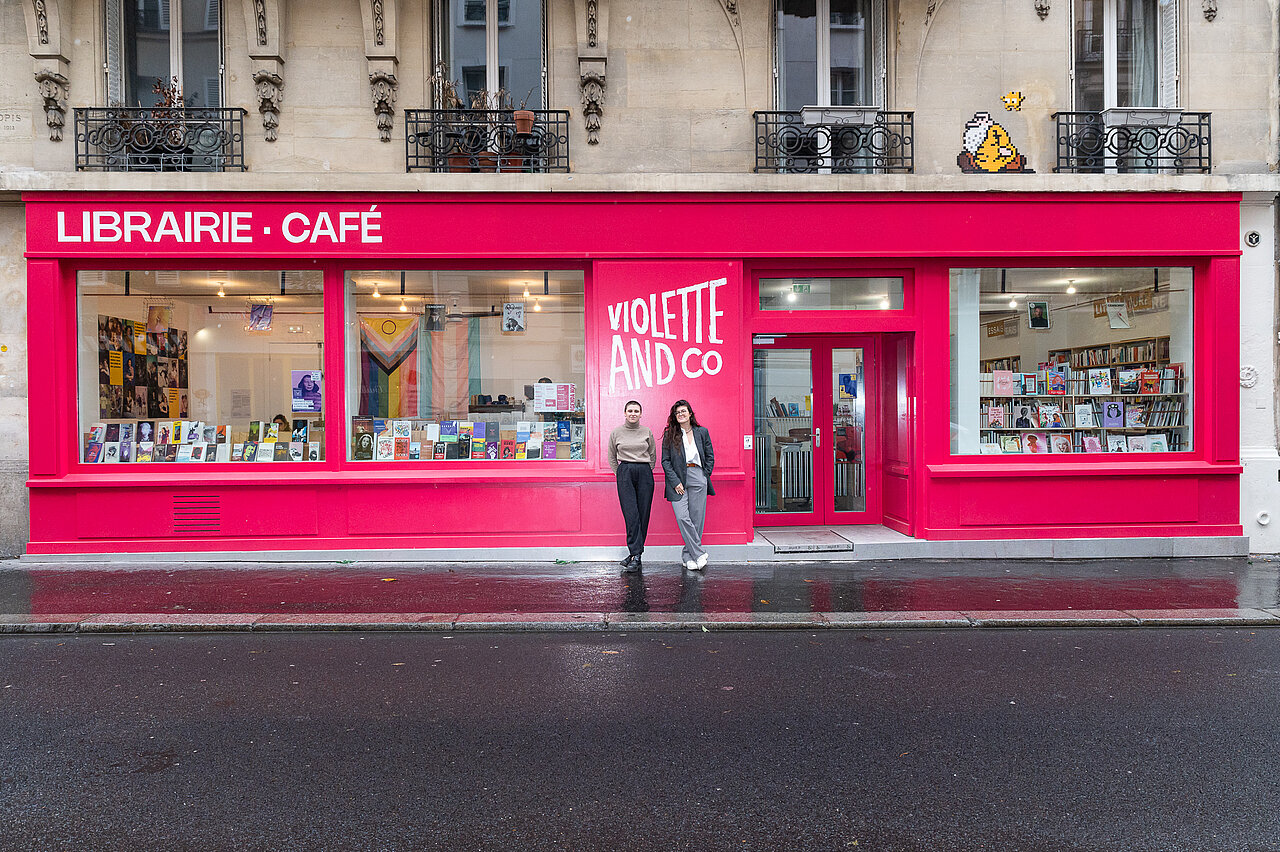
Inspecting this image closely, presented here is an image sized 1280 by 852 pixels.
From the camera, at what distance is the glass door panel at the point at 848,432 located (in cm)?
1170

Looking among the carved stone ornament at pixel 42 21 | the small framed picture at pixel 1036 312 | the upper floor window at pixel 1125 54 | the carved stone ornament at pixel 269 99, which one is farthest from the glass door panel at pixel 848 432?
the carved stone ornament at pixel 42 21

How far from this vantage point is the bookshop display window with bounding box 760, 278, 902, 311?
1062 centimetres

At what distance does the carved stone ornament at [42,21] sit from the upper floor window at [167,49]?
0.64m

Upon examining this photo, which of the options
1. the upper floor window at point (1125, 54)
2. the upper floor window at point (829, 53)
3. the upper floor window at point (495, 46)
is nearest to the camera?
the upper floor window at point (495, 46)

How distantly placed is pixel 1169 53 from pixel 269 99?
34.9 ft

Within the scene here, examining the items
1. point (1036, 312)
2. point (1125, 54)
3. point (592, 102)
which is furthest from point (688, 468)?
point (1125, 54)

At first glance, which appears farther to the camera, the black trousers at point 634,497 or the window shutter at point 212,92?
the window shutter at point 212,92

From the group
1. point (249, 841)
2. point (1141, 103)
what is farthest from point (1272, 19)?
point (249, 841)

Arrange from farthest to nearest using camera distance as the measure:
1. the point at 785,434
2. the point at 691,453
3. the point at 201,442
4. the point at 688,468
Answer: the point at 785,434
the point at 201,442
the point at 688,468
the point at 691,453

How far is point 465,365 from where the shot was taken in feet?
35.3

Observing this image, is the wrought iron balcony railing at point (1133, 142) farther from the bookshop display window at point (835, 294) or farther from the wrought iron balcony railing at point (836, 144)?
the bookshop display window at point (835, 294)

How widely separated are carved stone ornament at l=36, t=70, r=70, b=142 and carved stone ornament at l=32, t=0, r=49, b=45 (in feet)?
1.25

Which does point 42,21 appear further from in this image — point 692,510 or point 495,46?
point 692,510

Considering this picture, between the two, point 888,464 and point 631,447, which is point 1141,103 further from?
point 631,447
